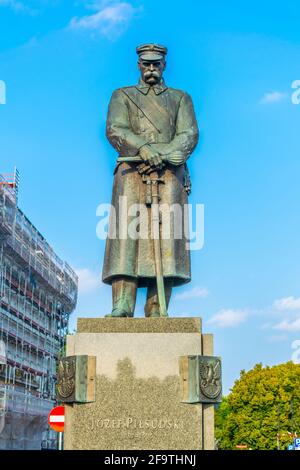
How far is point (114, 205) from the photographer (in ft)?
38.5

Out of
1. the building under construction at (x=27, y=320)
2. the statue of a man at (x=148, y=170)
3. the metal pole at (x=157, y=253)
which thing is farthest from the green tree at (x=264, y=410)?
the metal pole at (x=157, y=253)

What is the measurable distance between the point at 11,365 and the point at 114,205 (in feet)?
141

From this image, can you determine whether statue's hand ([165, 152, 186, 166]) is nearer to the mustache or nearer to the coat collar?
the coat collar

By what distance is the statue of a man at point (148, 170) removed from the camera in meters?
11.3

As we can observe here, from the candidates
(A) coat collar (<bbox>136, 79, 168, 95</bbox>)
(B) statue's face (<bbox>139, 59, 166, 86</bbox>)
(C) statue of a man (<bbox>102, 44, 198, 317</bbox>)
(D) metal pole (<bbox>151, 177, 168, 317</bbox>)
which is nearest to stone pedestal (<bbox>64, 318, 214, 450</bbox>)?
(D) metal pole (<bbox>151, 177, 168, 317</bbox>)

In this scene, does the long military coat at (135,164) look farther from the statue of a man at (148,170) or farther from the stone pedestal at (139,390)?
the stone pedestal at (139,390)

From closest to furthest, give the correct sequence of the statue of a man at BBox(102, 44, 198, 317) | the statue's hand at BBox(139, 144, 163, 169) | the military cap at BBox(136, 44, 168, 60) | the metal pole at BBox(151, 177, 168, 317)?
the metal pole at BBox(151, 177, 168, 317)
the statue's hand at BBox(139, 144, 163, 169)
the statue of a man at BBox(102, 44, 198, 317)
the military cap at BBox(136, 44, 168, 60)

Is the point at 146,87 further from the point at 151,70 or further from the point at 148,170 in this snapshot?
the point at 148,170

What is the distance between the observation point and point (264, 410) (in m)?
63.3

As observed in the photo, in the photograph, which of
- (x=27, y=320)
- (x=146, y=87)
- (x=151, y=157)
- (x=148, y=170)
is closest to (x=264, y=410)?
(x=27, y=320)

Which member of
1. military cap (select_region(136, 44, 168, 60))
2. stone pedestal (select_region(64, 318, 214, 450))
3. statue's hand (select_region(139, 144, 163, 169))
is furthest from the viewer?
military cap (select_region(136, 44, 168, 60))

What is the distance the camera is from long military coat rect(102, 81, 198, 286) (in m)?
11.4

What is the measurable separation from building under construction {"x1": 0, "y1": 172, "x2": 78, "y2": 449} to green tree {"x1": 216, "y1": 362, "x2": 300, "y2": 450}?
15523 mm

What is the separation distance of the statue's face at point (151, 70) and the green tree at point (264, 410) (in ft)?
173
